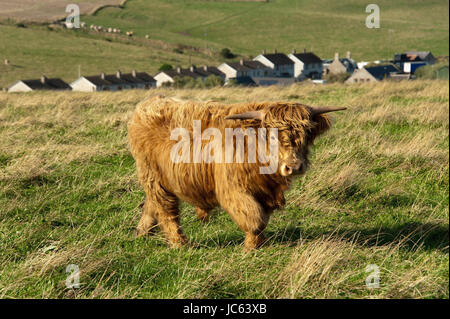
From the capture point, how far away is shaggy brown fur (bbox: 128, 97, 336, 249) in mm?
5469

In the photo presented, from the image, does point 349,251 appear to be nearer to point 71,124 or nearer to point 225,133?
point 225,133

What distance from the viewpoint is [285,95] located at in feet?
64.4

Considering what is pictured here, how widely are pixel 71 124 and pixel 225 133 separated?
8076mm

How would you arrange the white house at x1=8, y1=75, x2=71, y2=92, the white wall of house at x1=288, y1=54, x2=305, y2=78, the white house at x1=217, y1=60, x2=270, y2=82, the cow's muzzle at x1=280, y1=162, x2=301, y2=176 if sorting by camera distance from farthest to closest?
the white wall of house at x1=288, y1=54, x2=305, y2=78 → the white house at x1=217, y1=60, x2=270, y2=82 → the white house at x1=8, y1=75, x2=71, y2=92 → the cow's muzzle at x1=280, y1=162, x2=301, y2=176

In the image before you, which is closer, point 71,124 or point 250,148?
point 250,148

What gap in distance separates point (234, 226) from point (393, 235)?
6.37 ft

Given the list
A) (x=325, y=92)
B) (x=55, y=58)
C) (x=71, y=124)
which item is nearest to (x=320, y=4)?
(x=55, y=58)

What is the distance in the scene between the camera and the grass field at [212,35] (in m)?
84.4

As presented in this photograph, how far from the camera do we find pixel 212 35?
413ft

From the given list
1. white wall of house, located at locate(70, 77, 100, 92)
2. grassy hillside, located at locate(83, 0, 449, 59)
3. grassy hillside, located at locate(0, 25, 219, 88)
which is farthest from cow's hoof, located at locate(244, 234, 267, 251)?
grassy hillside, located at locate(83, 0, 449, 59)

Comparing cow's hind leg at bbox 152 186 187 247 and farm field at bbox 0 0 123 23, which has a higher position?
farm field at bbox 0 0 123 23

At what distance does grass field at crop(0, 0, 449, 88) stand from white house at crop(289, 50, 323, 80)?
10033mm

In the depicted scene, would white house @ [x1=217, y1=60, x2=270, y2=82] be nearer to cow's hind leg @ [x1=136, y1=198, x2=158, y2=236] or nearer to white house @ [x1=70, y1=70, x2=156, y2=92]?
white house @ [x1=70, y1=70, x2=156, y2=92]

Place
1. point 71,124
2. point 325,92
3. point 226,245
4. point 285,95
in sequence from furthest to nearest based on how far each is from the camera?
1. point 325,92
2. point 285,95
3. point 71,124
4. point 226,245
